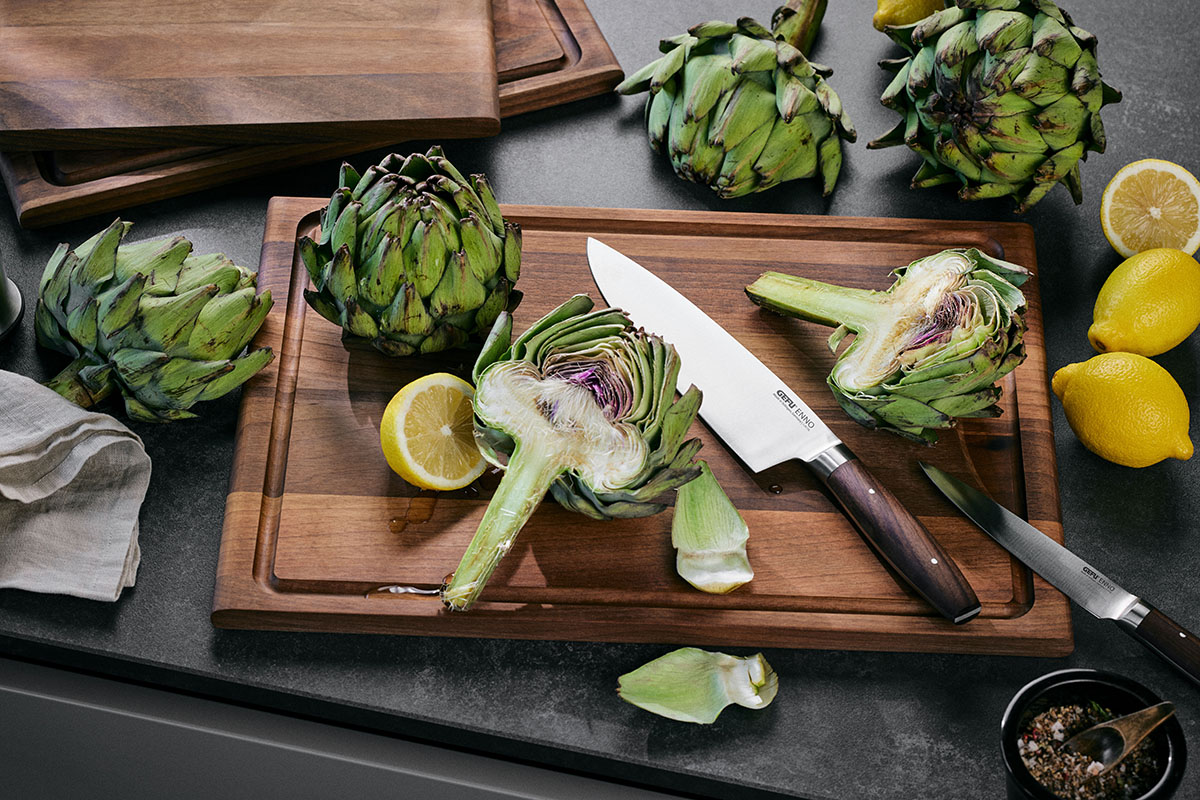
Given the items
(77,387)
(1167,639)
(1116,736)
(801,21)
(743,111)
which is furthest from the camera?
(801,21)

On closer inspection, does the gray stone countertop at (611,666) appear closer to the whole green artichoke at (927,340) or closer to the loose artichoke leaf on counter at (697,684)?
the loose artichoke leaf on counter at (697,684)

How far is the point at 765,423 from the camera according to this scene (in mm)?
1037

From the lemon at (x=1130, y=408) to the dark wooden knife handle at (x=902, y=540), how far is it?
22 centimetres

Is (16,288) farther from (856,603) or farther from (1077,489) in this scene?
(1077,489)

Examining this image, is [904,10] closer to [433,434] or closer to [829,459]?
[829,459]

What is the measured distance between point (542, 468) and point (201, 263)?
39 centimetres

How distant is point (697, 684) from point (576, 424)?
0.24 meters

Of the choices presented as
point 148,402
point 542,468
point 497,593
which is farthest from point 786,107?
point 148,402

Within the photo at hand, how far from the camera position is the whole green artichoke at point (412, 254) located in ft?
3.16

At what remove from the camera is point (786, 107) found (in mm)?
1131

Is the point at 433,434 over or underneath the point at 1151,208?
underneath

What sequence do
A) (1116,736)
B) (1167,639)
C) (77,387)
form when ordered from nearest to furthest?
(1116,736)
(1167,639)
(77,387)

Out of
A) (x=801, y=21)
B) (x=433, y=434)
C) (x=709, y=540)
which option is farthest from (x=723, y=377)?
(x=801, y=21)

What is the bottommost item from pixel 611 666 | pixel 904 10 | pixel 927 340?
pixel 611 666
